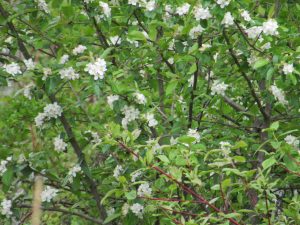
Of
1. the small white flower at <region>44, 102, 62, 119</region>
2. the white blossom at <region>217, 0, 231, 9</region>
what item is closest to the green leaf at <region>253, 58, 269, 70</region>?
the white blossom at <region>217, 0, 231, 9</region>

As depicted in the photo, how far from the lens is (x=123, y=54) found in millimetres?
3744

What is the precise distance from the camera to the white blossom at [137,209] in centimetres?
333

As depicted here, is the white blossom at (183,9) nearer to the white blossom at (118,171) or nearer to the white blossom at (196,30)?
the white blossom at (196,30)

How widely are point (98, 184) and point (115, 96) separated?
815 millimetres

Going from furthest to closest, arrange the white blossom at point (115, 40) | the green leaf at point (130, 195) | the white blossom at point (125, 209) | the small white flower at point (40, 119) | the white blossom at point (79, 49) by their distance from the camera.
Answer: the white blossom at point (115, 40) < the white blossom at point (79, 49) < the small white flower at point (40, 119) < the white blossom at point (125, 209) < the green leaf at point (130, 195)

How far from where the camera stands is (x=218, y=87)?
3.64 metres

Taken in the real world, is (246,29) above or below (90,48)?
below

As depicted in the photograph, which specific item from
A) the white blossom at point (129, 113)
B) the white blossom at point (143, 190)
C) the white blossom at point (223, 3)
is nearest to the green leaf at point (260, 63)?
the white blossom at point (223, 3)


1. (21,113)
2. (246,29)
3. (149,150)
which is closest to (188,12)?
(246,29)

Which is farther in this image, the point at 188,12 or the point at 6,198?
the point at 6,198

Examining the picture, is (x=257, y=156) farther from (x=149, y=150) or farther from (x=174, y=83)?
(x=149, y=150)

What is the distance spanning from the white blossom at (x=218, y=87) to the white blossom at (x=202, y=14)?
519 mm

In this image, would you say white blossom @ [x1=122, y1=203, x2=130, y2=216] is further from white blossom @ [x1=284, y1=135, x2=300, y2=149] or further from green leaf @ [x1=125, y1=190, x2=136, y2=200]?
white blossom @ [x1=284, y1=135, x2=300, y2=149]

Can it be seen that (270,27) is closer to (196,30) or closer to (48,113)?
(196,30)
